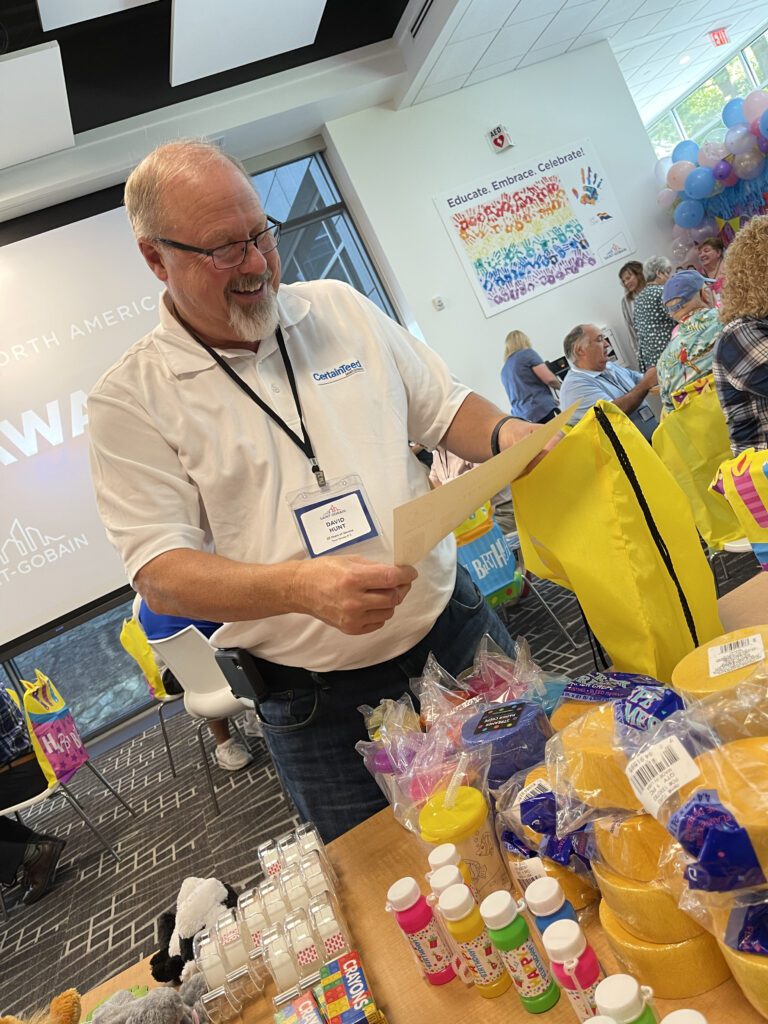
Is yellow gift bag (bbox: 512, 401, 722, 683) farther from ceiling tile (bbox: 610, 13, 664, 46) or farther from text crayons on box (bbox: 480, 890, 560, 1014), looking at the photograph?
ceiling tile (bbox: 610, 13, 664, 46)

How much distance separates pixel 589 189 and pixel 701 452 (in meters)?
4.37

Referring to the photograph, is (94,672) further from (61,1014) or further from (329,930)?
(329,930)

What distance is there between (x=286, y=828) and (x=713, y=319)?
10.3 feet

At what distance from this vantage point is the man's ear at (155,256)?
1455 mm

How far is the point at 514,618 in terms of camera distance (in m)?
4.43

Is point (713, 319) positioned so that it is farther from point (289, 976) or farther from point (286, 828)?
point (289, 976)

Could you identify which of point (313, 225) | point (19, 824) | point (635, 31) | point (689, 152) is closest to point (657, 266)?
point (689, 152)

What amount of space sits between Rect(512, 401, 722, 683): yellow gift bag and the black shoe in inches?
151

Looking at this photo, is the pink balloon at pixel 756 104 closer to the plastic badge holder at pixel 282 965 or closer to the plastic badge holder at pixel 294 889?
the plastic badge holder at pixel 294 889

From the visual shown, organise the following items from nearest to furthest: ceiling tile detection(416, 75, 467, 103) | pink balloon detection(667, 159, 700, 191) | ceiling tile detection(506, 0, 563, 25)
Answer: ceiling tile detection(506, 0, 563, 25)
ceiling tile detection(416, 75, 467, 103)
pink balloon detection(667, 159, 700, 191)

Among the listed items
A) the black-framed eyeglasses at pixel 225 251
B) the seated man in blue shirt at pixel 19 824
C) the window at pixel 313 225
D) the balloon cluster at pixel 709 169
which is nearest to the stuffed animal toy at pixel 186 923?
the black-framed eyeglasses at pixel 225 251

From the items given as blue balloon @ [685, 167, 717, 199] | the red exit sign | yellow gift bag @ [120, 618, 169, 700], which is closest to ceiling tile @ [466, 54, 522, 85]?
blue balloon @ [685, 167, 717, 199]

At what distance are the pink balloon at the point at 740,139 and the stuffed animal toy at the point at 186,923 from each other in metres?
7.28

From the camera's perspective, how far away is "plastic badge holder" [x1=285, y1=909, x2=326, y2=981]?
95 centimetres
